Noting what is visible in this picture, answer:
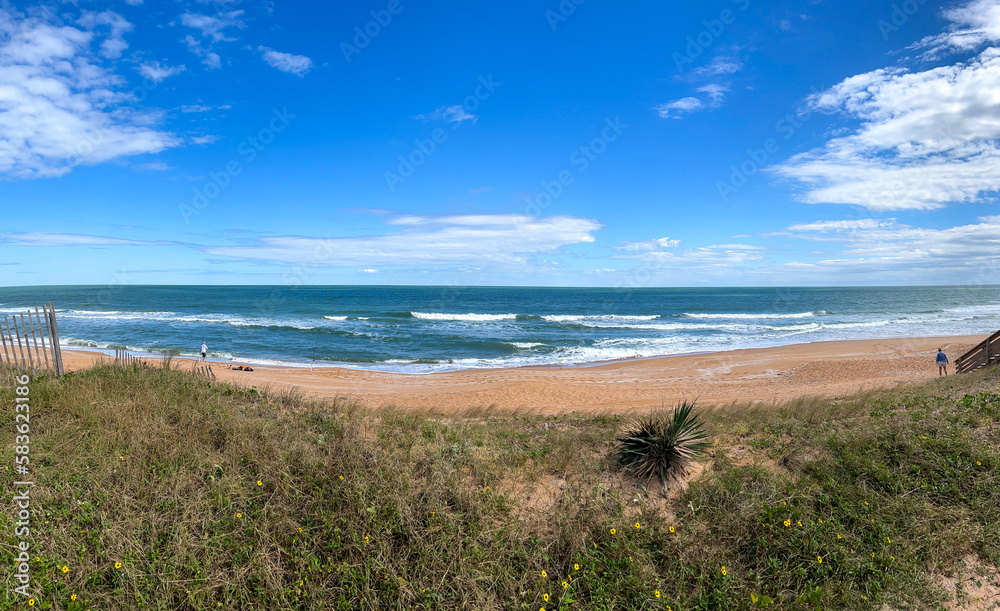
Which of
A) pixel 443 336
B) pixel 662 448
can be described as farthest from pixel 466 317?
pixel 662 448

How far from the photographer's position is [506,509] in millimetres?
4977

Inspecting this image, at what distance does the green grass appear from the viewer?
405 cm

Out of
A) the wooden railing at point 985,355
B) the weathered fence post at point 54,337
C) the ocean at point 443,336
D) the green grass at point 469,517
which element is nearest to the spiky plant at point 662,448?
the green grass at point 469,517

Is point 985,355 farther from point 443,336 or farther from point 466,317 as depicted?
point 466,317

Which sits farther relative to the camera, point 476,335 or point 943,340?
point 476,335

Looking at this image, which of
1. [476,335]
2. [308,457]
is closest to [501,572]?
[308,457]

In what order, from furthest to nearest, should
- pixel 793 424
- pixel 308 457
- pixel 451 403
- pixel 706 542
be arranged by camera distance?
pixel 451 403
pixel 793 424
pixel 308 457
pixel 706 542

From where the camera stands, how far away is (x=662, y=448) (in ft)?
18.7

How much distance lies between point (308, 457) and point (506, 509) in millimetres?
2362

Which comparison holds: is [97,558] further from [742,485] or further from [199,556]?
[742,485]

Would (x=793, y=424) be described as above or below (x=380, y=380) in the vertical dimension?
above

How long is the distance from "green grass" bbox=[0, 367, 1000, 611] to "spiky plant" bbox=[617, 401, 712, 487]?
0.24m

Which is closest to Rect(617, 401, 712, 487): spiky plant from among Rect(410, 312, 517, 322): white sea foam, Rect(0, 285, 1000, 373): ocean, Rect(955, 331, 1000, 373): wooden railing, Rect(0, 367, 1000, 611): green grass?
Rect(0, 367, 1000, 611): green grass

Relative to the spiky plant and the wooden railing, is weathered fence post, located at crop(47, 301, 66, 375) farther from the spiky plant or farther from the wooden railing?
the wooden railing
